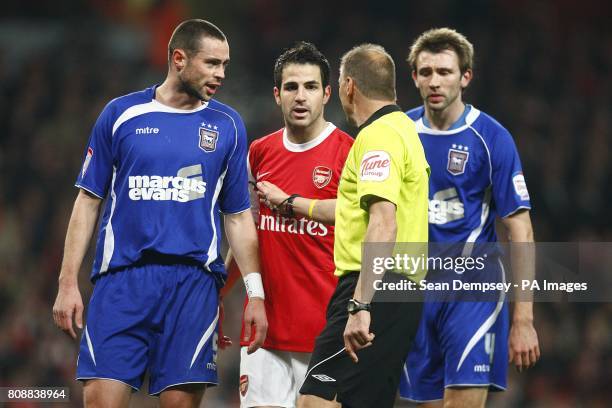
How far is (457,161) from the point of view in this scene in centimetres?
625

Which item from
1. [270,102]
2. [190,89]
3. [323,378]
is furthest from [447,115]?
[270,102]

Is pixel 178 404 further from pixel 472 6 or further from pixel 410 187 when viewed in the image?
pixel 472 6

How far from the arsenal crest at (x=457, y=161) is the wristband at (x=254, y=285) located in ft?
4.73

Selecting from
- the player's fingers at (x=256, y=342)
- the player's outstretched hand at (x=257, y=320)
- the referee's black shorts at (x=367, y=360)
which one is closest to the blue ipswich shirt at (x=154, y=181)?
the player's outstretched hand at (x=257, y=320)

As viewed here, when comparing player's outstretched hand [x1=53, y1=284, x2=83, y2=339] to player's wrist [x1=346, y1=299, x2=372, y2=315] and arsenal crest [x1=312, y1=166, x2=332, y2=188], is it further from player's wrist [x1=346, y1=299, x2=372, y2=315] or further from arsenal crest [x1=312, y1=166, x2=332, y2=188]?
arsenal crest [x1=312, y1=166, x2=332, y2=188]

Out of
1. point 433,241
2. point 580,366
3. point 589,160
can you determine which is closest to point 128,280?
point 433,241

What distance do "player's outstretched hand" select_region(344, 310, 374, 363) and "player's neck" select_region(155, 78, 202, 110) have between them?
1499 mm

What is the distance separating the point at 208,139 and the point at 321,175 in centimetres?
89

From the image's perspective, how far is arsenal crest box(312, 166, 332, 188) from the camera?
600 cm

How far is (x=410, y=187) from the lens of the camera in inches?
201

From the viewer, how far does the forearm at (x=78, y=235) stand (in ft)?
16.8

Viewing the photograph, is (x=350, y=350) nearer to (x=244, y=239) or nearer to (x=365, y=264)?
(x=365, y=264)

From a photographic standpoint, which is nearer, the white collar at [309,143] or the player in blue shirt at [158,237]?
the player in blue shirt at [158,237]

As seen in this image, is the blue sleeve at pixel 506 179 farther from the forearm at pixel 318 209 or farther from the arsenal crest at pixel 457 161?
the forearm at pixel 318 209
